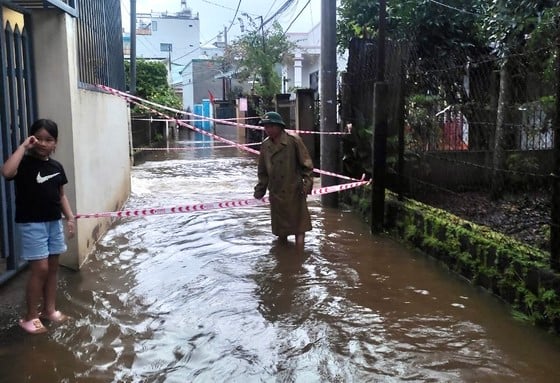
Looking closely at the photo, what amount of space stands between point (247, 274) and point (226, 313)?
1061 millimetres

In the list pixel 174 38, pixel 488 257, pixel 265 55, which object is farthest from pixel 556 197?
pixel 174 38

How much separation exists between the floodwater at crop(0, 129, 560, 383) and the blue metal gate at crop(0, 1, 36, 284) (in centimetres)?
36

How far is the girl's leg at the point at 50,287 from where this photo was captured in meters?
4.27

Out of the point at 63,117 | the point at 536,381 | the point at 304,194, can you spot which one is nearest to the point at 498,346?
the point at 536,381

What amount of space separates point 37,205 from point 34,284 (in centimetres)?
56

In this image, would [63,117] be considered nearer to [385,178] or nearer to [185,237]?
[185,237]

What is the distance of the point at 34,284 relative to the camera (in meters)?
4.05

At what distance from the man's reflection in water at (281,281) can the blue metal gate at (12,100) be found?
2.19m

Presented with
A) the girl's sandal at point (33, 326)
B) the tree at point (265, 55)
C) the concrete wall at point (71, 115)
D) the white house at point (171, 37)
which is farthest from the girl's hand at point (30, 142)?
the white house at point (171, 37)

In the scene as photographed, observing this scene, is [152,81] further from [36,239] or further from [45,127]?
[36,239]

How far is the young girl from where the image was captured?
13.1ft

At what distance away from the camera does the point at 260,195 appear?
6.53 meters

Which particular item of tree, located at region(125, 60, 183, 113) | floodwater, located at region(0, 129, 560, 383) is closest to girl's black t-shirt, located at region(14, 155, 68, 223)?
floodwater, located at region(0, 129, 560, 383)

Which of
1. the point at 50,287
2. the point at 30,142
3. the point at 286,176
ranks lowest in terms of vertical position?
the point at 50,287
